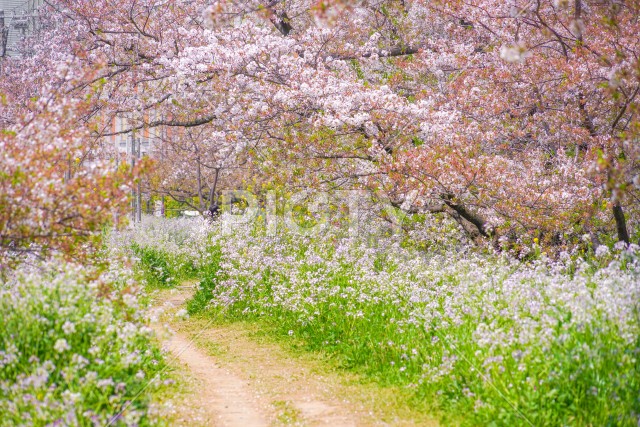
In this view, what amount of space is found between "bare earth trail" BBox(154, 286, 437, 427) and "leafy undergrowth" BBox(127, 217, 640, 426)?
0.41m

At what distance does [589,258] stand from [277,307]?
Result: 216 inches

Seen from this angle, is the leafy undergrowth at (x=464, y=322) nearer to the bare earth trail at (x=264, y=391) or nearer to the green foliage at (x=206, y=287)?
the green foliage at (x=206, y=287)

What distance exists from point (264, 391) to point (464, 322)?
2.55 metres

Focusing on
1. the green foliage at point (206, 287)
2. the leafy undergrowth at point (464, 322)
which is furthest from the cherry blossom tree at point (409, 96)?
the green foliage at point (206, 287)

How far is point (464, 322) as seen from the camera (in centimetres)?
699

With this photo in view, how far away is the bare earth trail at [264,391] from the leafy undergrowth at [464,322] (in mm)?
408

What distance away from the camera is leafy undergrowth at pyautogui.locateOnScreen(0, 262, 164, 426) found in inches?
186

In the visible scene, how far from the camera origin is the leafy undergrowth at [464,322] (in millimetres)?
5191

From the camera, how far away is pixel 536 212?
10.1m

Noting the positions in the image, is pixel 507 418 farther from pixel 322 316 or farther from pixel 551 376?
pixel 322 316

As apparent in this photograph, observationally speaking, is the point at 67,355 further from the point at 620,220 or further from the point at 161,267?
the point at 161,267

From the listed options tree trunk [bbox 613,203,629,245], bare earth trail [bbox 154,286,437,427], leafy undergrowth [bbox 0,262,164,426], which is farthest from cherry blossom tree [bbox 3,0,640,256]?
leafy undergrowth [bbox 0,262,164,426]

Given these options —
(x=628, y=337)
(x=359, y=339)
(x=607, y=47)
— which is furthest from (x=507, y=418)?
(x=607, y=47)

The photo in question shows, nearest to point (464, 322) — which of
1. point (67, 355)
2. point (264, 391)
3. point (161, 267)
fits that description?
point (264, 391)
